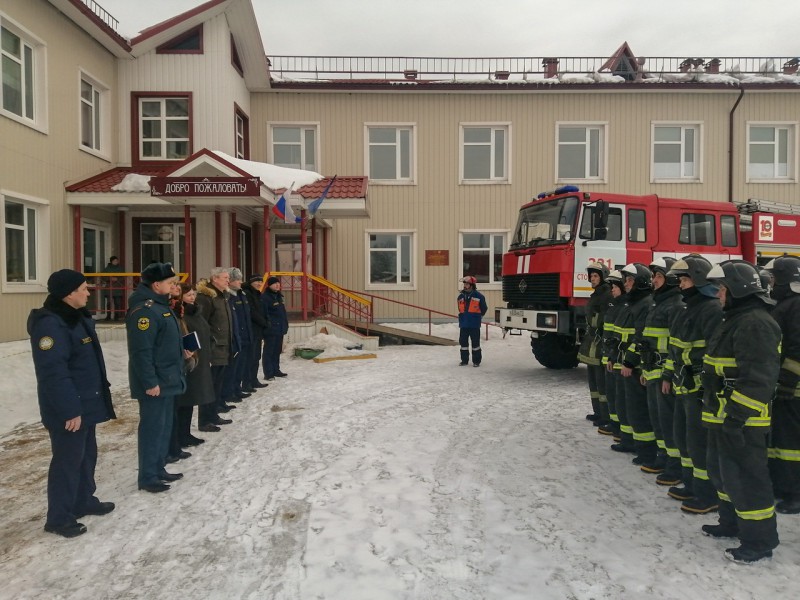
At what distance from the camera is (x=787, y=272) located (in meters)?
3.80

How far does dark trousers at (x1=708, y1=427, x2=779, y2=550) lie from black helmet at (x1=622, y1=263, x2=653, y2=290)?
2.22 metres

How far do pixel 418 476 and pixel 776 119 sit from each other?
58.3 ft

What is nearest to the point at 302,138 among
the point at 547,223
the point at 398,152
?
the point at 398,152

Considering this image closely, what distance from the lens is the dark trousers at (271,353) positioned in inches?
354

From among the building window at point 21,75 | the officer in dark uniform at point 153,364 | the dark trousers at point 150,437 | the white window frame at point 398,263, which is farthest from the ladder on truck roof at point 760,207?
the building window at point 21,75

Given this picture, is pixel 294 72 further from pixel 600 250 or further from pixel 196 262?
pixel 600 250

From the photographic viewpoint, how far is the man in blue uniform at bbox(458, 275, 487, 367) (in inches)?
420

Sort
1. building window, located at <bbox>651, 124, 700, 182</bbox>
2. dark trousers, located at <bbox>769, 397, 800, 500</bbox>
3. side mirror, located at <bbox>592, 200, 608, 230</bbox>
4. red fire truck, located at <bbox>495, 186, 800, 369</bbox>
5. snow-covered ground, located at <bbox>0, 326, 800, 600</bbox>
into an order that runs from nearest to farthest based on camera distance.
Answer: snow-covered ground, located at <bbox>0, 326, 800, 600</bbox> < dark trousers, located at <bbox>769, 397, 800, 500</bbox> < side mirror, located at <bbox>592, 200, 608, 230</bbox> < red fire truck, located at <bbox>495, 186, 800, 369</bbox> < building window, located at <bbox>651, 124, 700, 182</bbox>

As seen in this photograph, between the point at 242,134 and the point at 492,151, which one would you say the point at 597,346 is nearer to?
the point at 492,151

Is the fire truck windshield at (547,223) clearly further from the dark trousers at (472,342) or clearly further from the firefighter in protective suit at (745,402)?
the firefighter in protective suit at (745,402)

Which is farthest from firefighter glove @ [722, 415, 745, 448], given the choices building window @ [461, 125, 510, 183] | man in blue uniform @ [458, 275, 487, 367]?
building window @ [461, 125, 510, 183]

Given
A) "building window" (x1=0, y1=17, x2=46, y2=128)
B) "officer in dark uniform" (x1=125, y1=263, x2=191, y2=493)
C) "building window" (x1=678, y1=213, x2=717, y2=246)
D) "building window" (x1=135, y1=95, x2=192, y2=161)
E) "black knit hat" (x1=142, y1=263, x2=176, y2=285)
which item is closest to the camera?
"officer in dark uniform" (x1=125, y1=263, x2=191, y2=493)

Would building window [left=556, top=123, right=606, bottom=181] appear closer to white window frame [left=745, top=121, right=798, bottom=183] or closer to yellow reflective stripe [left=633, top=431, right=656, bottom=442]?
white window frame [left=745, top=121, right=798, bottom=183]

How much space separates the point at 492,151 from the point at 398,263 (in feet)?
14.0
